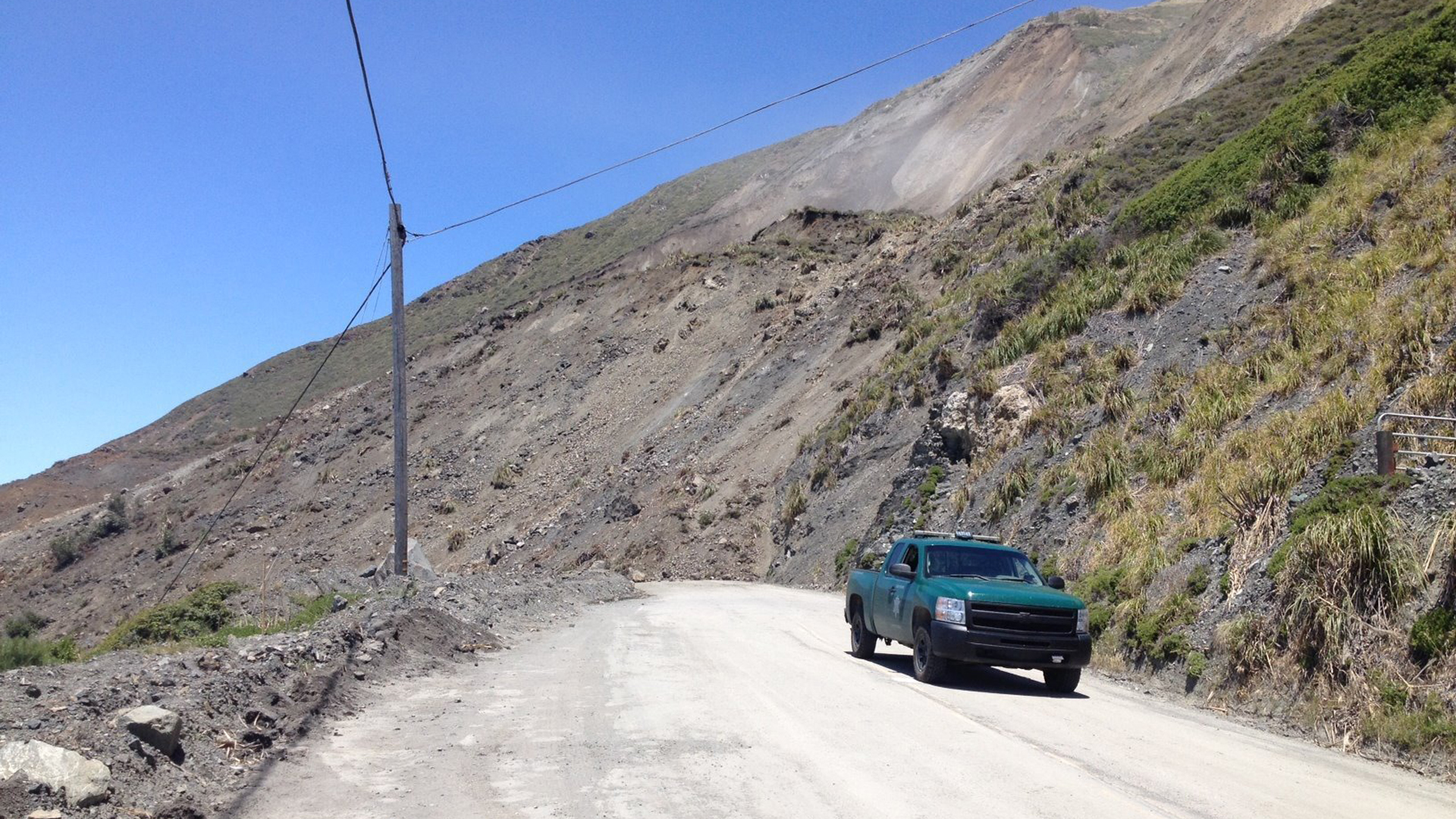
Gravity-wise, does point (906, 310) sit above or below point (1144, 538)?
above

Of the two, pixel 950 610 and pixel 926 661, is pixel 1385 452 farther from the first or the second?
pixel 926 661

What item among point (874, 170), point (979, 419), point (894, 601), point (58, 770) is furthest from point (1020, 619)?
point (874, 170)

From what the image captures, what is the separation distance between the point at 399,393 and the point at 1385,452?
15.1 metres

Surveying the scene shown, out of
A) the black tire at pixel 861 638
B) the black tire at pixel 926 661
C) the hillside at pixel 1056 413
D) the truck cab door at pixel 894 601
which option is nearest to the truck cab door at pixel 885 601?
the truck cab door at pixel 894 601

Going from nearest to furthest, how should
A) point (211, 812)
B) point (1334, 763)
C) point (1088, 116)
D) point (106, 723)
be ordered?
1. point (211, 812)
2. point (106, 723)
3. point (1334, 763)
4. point (1088, 116)

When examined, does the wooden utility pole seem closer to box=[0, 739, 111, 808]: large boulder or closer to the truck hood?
the truck hood

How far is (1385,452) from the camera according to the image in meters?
11.1

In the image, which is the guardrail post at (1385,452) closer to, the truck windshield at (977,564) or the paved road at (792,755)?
the paved road at (792,755)

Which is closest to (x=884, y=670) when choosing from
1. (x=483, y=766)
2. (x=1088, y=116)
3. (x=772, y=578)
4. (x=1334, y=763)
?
(x=1334, y=763)

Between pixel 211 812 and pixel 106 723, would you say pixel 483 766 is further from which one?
pixel 106 723

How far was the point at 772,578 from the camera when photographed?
3191 centimetres

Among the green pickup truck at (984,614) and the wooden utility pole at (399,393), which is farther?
the wooden utility pole at (399,393)

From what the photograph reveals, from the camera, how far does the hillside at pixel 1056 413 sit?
37.3 feet

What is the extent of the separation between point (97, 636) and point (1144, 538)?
38.2 m
